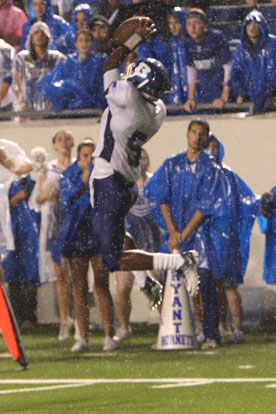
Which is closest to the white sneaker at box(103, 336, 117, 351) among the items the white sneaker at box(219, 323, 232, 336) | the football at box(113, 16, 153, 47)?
the white sneaker at box(219, 323, 232, 336)

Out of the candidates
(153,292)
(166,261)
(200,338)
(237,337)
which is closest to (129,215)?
(200,338)

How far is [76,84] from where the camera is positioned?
31.4 feet

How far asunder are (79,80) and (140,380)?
425cm

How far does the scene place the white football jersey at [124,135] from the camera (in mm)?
5891

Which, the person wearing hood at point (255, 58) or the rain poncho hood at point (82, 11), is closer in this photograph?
the person wearing hood at point (255, 58)

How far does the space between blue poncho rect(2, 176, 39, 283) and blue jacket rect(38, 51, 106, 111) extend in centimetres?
117

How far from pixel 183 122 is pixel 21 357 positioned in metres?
4.00

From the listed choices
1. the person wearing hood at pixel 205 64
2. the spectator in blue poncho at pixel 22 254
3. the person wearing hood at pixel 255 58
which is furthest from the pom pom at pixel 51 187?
the person wearing hood at pixel 255 58

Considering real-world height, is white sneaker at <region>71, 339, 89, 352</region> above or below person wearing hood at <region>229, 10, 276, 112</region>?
below

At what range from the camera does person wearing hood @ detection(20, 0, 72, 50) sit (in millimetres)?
10094

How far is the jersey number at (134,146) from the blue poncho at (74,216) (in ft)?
3.65

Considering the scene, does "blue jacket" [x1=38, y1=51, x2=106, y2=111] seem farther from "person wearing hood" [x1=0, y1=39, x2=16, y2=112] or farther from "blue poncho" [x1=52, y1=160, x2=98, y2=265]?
"blue poncho" [x1=52, y1=160, x2=98, y2=265]

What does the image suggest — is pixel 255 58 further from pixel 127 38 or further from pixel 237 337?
pixel 127 38

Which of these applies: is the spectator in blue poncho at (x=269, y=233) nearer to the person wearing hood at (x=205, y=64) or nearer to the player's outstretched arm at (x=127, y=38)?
the person wearing hood at (x=205, y=64)
